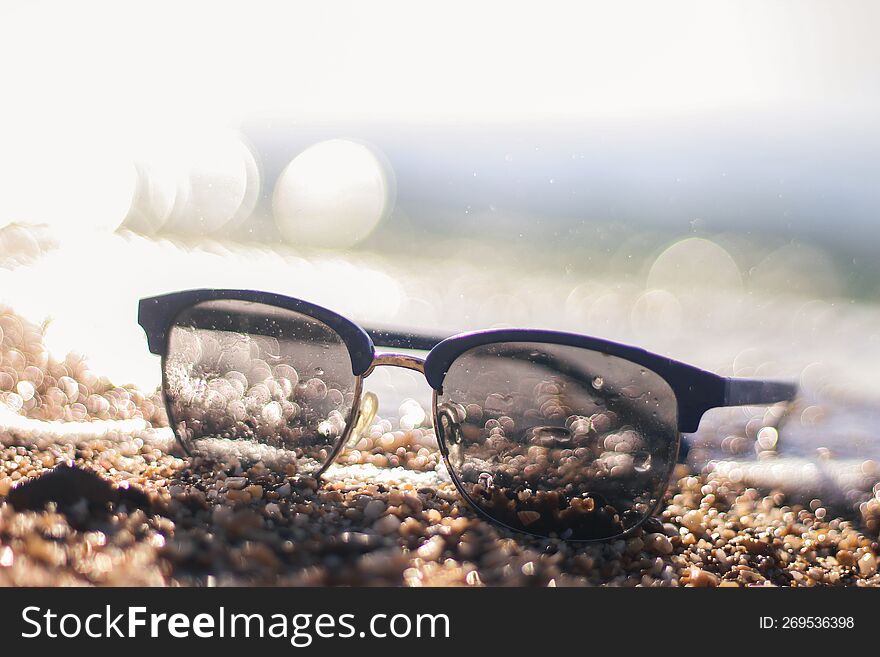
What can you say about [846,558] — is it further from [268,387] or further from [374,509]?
[268,387]

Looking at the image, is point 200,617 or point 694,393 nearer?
point 200,617

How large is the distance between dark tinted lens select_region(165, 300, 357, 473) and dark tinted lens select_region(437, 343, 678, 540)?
0.36 m

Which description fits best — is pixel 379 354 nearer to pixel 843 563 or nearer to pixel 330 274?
pixel 843 563

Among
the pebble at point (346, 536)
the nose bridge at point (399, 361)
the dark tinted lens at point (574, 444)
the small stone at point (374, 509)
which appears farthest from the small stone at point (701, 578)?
the nose bridge at point (399, 361)

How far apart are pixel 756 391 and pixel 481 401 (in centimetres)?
58

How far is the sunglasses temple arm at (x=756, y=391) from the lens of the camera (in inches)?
49.1

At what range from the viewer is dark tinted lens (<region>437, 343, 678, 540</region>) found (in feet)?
4.01

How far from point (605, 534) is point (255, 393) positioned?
0.74m

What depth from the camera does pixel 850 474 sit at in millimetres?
1816

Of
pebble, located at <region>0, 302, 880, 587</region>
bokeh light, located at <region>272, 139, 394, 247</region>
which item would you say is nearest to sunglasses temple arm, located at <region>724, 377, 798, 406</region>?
pebble, located at <region>0, 302, 880, 587</region>

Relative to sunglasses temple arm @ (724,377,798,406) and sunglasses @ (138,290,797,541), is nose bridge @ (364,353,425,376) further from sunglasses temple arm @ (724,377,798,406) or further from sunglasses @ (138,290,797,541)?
sunglasses temple arm @ (724,377,798,406)

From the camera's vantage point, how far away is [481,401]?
1.32 meters

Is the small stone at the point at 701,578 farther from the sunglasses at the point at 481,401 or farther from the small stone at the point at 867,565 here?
the small stone at the point at 867,565

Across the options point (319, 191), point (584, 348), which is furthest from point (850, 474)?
point (319, 191)
